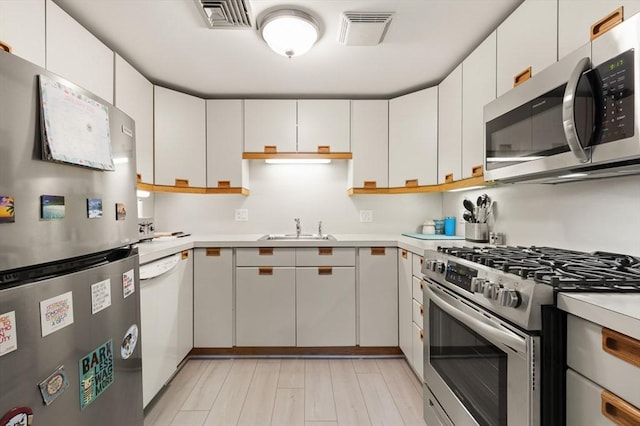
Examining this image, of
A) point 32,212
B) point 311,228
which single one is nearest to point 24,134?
point 32,212

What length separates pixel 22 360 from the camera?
75 cm

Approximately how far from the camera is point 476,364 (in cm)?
119

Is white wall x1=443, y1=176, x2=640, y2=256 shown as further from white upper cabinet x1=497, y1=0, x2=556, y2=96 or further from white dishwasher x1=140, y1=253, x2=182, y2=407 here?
white dishwasher x1=140, y1=253, x2=182, y2=407

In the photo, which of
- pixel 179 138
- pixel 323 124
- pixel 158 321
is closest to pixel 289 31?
pixel 323 124

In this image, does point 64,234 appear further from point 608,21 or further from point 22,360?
point 608,21

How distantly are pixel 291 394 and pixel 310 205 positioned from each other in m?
1.67

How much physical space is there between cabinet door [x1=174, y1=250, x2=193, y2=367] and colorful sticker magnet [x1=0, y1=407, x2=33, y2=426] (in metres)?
1.48

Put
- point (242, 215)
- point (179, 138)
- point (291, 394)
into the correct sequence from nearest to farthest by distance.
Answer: point (291, 394) < point (179, 138) < point (242, 215)

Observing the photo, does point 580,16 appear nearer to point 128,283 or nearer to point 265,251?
point 128,283

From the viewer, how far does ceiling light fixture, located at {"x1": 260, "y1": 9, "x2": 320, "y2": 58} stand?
1.70 meters

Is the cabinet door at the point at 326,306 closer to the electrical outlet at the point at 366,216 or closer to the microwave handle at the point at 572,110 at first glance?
the electrical outlet at the point at 366,216

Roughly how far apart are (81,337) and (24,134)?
0.60 meters

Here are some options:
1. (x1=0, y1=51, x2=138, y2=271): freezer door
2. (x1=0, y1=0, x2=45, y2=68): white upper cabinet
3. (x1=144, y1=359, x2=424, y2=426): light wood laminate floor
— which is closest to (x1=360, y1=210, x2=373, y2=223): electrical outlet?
(x1=144, y1=359, x2=424, y2=426): light wood laminate floor

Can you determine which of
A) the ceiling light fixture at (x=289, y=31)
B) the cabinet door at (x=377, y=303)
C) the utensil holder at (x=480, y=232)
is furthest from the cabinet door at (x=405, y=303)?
the ceiling light fixture at (x=289, y=31)
